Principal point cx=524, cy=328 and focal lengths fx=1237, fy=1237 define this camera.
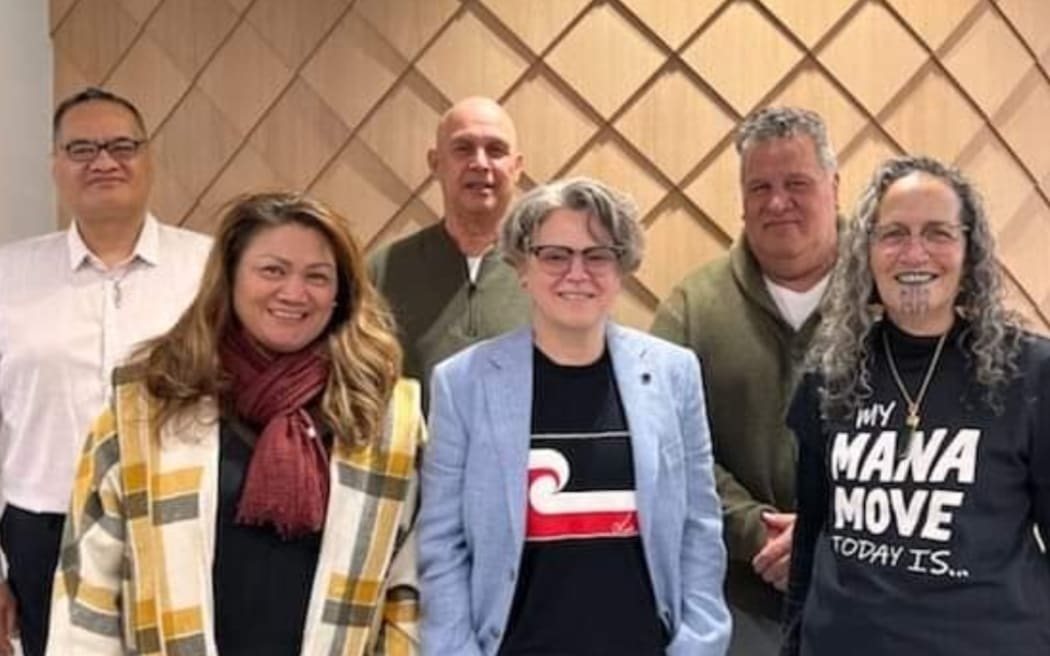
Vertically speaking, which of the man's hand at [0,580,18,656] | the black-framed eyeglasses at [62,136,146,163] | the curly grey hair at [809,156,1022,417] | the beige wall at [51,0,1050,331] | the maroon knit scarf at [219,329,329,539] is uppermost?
the beige wall at [51,0,1050,331]

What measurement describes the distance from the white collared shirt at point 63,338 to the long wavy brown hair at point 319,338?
36cm

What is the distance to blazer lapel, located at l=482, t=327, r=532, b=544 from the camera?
1313mm

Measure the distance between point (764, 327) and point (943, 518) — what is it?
1.88 feet

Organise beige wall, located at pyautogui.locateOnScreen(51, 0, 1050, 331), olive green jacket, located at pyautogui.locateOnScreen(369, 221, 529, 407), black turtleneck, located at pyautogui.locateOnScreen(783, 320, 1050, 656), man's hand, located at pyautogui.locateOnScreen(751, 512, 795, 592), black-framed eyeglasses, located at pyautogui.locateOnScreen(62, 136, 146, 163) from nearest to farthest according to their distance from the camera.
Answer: black turtleneck, located at pyautogui.locateOnScreen(783, 320, 1050, 656), man's hand, located at pyautogui.locateOnScreen(751, 512, 795, 592), black-framed eyeglasses, located at pyautogui.locateOnScreen(62, 136, 146, 163), olive green jacket, located at pyautogui.locateOnScreen(369, 221, 529, 407), beige wall, located at pyautogui.locateOnScreen(51, 0, 1050, 331)

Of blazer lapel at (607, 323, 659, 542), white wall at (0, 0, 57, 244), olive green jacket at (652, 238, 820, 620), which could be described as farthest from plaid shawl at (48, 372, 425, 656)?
white wall at (0, 0, 57, 244)

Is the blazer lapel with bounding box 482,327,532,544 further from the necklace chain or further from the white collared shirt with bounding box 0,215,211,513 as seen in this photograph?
the white collared shirt with bounding box 0,215,211,513

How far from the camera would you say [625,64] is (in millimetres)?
2146

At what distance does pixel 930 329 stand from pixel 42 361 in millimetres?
1149

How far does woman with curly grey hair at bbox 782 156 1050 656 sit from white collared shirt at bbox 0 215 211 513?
0.93 meters

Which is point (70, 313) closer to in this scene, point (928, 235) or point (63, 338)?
point (63, 338)

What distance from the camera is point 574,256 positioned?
1.36 metres

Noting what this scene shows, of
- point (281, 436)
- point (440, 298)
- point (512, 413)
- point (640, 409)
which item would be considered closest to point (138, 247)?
point (440, 298)

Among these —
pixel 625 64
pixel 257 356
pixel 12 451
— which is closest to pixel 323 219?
pixel 257 356

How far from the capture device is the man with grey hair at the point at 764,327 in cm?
174
